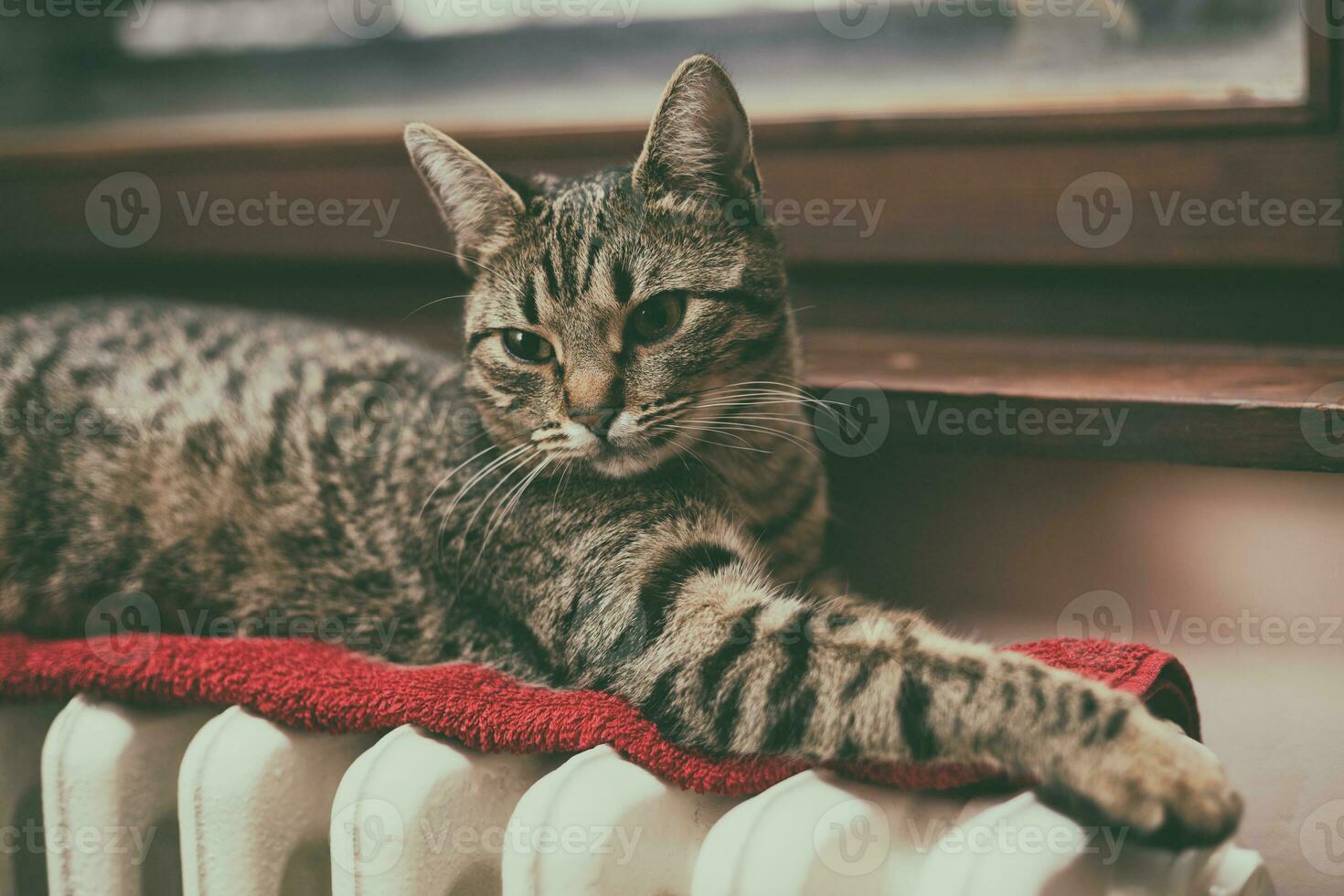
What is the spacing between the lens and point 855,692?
70cm

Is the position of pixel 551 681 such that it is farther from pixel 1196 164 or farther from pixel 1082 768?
pixel 1196 164

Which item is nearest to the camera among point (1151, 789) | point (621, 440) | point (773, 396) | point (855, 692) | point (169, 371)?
point (1151, 789)

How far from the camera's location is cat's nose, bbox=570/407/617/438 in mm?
830

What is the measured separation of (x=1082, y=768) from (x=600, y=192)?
0.59 m

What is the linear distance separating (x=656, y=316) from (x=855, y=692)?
351 millimetres

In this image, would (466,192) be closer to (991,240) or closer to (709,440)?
(709,440)

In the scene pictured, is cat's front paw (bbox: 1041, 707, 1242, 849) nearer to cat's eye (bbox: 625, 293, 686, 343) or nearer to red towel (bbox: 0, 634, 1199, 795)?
red towel (bbox: 0, 634, 1199, 795)

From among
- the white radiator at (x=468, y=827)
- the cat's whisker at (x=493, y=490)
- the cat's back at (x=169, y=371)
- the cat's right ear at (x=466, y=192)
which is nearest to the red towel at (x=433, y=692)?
the white radiator at (x=468, y=827)

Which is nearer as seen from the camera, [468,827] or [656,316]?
[468,827]

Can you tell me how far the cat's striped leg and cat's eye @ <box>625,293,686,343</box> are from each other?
0.16 metres

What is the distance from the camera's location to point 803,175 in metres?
1.19

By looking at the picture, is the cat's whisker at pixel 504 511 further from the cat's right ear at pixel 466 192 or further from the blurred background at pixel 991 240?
the blurred background at pixel 991 240

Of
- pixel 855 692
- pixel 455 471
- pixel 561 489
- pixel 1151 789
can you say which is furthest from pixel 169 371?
pixel 1151 789

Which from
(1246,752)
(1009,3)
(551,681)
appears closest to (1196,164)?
(1009,3)
